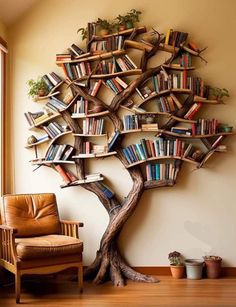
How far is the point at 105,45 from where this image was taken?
15.3ft

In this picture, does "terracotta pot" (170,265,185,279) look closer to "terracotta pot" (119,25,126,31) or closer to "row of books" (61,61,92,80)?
"row of books" (61,61,92,80)

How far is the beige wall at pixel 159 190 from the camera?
4578 mm

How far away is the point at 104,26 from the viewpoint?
4.70 metres

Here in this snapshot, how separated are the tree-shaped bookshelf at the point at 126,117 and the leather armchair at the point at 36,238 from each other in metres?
0.44

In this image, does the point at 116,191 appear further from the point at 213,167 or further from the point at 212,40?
the point at 212,40

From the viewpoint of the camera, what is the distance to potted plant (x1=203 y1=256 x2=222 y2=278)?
4.37 m

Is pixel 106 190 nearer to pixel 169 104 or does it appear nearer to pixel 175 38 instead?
pixel 169 104

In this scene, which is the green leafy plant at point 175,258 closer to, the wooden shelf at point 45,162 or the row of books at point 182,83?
the wooden shelf at point 45,162

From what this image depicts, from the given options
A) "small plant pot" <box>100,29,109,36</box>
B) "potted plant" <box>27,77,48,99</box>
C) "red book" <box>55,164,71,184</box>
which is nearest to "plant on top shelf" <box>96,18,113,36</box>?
"small plant pot" <box>100,29,109,36</box>

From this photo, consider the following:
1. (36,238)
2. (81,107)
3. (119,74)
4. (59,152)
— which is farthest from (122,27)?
(36,238)

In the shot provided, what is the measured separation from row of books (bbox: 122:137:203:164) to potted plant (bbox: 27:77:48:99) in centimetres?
113

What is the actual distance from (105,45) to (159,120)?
1026mm

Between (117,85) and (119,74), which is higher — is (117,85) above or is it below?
below

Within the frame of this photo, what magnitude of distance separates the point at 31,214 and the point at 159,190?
1401 mm
